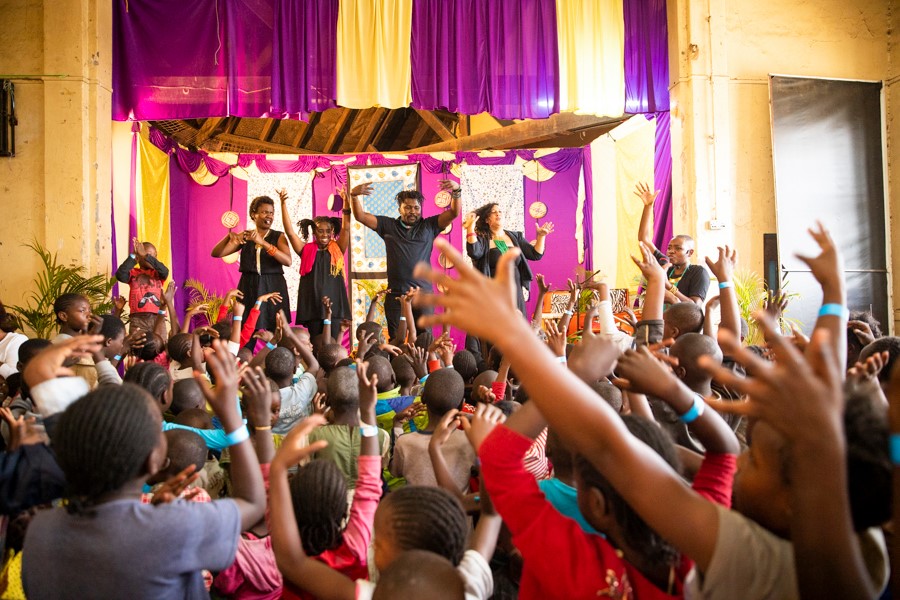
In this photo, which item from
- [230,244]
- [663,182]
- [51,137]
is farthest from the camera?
[663,182]

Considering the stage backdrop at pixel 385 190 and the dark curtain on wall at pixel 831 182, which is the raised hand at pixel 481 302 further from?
the stage backdrop at pixel 385 190

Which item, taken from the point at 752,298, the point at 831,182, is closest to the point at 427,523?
the point at 752,298

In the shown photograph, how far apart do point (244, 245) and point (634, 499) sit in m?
5.63

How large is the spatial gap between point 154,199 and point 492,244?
219 inches

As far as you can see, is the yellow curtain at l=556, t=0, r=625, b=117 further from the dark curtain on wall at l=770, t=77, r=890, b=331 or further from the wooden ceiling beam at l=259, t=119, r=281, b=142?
the wooden ceiling beam at l=259, t=119, r=281, b=142

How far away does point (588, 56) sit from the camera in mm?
7559

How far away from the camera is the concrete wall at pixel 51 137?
6.73 meters

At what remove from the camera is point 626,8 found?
7695mm

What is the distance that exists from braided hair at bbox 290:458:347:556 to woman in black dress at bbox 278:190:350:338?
470 centimetres

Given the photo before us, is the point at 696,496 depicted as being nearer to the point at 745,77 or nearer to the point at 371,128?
the point at 745,77

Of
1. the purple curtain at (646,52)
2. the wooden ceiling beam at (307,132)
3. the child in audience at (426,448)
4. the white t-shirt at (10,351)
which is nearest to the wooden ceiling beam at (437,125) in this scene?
the wooden ceiling beam at (307,132)

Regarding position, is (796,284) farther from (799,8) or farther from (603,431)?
(603,431)

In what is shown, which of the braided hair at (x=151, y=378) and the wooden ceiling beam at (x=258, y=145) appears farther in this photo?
the wooden ceiling beam at (x=258, y=145)

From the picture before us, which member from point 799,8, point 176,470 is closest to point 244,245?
point 176,470
